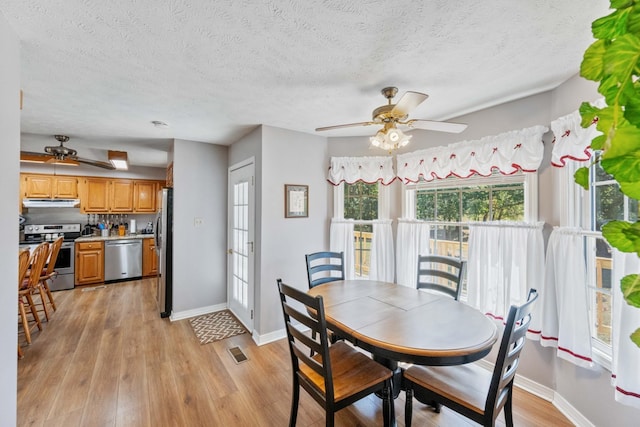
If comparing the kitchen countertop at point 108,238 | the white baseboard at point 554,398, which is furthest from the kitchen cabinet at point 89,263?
the white baseboard at point 554,398

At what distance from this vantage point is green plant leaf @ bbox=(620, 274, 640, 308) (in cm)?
50

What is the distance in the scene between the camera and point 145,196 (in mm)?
5816

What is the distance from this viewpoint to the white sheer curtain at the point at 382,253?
312 centimetres

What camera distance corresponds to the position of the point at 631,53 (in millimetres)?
438

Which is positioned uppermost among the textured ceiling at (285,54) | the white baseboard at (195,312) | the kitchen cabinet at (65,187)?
the textured ceiling at (285,54)

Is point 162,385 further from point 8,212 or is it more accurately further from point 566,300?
point 566,300

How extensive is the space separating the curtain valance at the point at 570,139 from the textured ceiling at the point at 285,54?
32 centimetres

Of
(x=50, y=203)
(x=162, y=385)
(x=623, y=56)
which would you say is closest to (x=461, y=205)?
(x=623, y=56)

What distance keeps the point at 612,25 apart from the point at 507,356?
137 cm

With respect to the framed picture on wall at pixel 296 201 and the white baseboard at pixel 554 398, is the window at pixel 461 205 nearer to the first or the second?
the white baseboard at pixel 554 398

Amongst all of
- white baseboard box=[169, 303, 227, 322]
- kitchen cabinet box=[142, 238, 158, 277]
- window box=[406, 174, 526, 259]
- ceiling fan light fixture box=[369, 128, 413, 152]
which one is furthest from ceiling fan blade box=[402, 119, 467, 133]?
kitchen cabinet box=[142, 238, 158, 277]

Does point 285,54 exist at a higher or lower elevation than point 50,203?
higher

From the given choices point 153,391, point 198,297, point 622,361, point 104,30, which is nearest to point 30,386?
point 153,391

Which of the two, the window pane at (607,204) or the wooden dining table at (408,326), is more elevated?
the window pane at (607,204)
